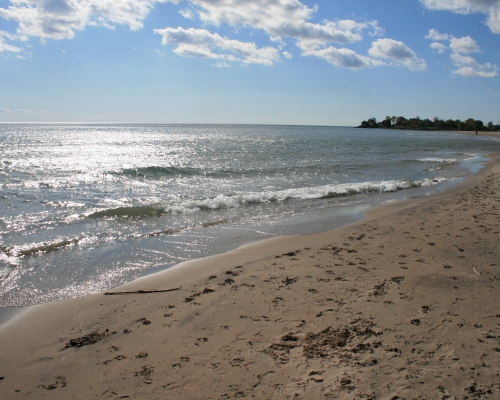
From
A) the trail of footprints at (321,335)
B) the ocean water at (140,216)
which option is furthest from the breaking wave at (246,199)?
the trail of footprints at (321,335)

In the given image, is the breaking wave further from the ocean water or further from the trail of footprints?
the trail of footprints

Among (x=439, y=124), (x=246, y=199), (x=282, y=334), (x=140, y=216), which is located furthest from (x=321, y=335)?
(x=439, y=124)

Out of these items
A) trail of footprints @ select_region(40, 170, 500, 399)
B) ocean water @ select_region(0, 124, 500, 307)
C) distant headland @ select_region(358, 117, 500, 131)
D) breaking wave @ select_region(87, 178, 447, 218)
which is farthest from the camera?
distant headland @ select_region(358, 117, 500, 131)

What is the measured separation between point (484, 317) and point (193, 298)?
12.0 ft

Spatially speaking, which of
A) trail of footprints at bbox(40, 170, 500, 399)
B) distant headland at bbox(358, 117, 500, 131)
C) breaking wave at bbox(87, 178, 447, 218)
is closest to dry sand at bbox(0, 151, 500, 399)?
trail of footprints at bbox(40, 170, 500, 399)

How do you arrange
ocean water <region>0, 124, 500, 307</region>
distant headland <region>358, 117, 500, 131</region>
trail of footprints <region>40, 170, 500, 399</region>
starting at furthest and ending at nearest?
1. distant headland <region>358, 117, 500, 131</region>
2. ocean water <region>0, 124, 500, 307</region>
3. trail of footprints <region>40, 170, 500, 399</region>

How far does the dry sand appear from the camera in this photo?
310 cm

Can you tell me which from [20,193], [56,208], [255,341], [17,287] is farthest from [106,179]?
[255,341]

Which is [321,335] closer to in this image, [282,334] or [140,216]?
[282,334]

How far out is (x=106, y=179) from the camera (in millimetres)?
19203

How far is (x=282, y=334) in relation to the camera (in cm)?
387

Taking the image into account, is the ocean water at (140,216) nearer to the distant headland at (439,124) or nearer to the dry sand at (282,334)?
the dry sand at (282,334)

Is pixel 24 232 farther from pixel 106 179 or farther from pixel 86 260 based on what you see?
pixel 106 179

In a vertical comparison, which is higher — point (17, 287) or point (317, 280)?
point (317, 280)
